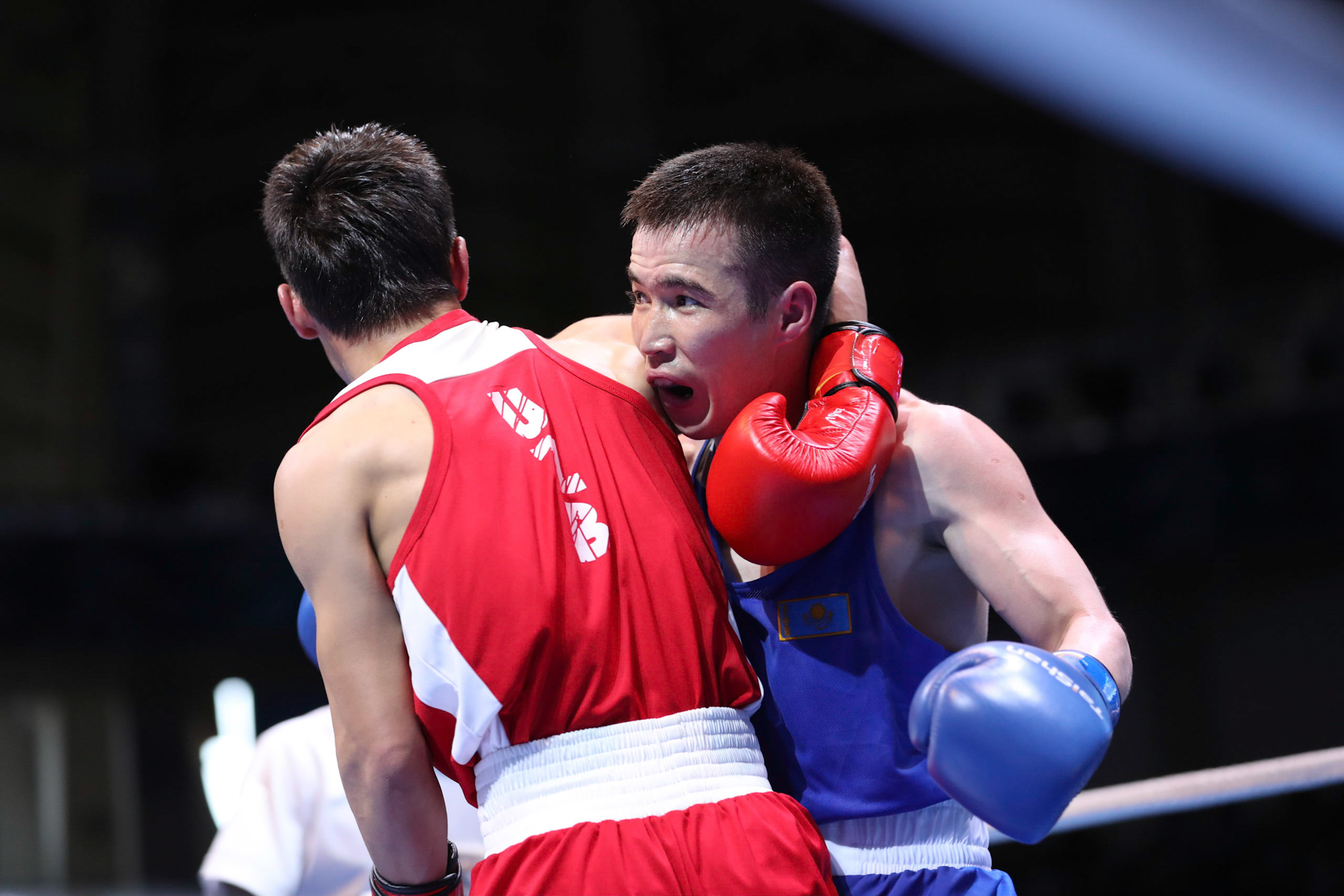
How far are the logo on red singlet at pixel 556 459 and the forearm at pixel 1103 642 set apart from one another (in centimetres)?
60

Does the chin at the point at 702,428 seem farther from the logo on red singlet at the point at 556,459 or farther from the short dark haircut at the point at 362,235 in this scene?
the short dark haircut at the point at 362,235

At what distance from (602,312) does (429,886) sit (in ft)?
30.1

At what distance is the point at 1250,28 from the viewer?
3.14ft

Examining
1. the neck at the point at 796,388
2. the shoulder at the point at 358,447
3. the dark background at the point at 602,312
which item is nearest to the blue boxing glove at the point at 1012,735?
the neck at the point at 796,388

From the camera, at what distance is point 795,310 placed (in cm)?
174

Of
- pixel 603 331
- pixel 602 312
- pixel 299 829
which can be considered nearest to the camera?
pixel 603 331

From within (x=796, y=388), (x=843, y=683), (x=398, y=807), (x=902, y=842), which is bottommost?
(x=902, y=842)

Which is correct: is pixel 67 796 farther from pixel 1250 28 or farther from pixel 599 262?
pixel 1250 28

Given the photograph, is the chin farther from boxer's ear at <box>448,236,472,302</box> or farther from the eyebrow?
boxer's ear at <box>448,236,472,302</box>

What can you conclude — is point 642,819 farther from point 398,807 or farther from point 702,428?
point 702,428

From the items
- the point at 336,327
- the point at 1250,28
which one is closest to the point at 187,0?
the point at 336,327

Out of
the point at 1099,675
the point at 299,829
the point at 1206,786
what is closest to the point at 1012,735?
the point at 1099,675

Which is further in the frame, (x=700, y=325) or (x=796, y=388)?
(x=796, y=388)

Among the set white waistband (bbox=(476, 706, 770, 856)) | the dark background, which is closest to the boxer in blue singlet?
white waistband (bbox=(476, 706, 770, 856))
